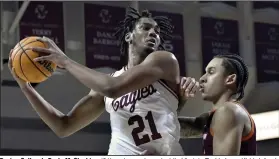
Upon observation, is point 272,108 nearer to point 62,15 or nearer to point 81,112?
point 62,15

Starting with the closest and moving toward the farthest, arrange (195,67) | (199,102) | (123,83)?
1. (123,83)
2. (199,102)
3. (195,67)

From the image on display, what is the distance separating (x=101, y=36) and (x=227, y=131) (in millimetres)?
4608

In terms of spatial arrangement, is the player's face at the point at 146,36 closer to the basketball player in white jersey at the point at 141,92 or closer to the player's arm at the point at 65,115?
the basketball player in white jersey at the point at 141,92

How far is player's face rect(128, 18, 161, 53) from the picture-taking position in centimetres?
291

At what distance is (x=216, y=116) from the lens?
2717 millimetres

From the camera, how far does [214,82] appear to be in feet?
9.47

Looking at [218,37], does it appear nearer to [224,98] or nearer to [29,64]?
[224,98]

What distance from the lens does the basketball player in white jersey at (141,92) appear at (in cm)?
262

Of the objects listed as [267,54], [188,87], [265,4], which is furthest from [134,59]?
[265,4]

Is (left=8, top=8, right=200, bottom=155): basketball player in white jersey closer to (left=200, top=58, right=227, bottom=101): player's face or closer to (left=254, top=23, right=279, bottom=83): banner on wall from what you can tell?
(left=200, top=58, right=227, bottom=101): player's face

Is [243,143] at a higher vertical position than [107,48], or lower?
lower

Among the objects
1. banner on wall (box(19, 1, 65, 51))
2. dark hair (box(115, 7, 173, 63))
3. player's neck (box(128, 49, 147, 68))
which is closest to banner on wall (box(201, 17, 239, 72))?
banner on wall (box(19, 1, 65, 51))

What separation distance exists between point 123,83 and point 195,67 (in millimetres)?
4670

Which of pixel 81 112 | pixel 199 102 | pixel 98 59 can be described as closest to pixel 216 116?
pixel 81 112
